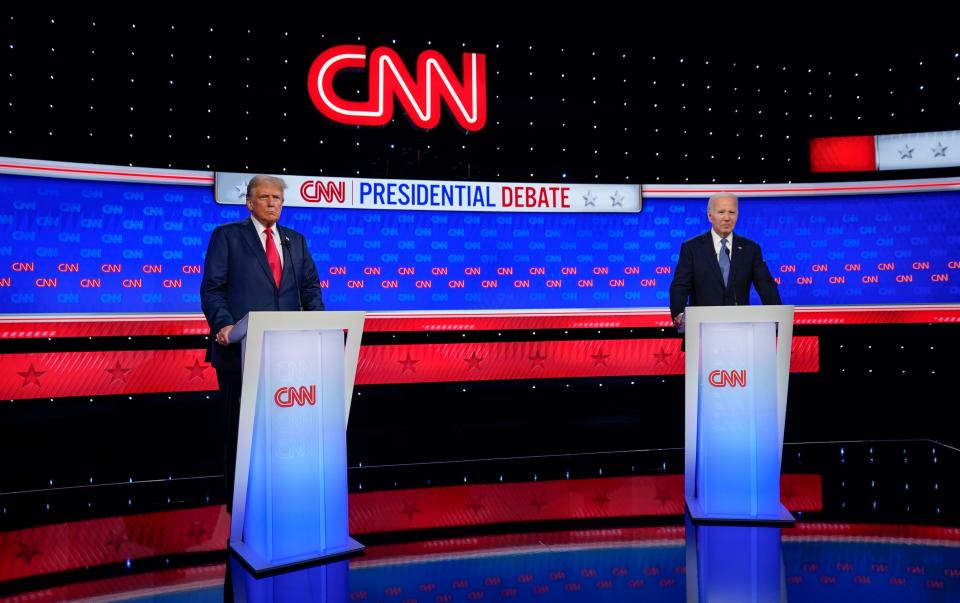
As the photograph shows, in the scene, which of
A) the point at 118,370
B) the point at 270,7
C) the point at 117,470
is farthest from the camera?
the point at 270,7

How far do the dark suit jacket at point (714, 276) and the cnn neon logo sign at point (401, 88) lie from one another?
251 centimetres

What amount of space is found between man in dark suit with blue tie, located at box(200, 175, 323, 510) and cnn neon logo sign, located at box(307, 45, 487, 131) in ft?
8.12

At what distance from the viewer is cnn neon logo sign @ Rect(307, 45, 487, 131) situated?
5445 millimetres

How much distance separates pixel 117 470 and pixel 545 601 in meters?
3.62

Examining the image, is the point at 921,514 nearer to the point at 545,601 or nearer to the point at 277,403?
the point at 545,601

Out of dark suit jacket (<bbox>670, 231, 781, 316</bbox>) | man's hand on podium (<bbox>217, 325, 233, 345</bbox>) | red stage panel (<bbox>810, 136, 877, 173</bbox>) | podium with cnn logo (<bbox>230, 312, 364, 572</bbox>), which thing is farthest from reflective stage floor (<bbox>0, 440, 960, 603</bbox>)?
red stage panel (<bbox>810, 136, 877, 173</bbox>)

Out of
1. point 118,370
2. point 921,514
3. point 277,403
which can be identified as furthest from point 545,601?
point 118,370

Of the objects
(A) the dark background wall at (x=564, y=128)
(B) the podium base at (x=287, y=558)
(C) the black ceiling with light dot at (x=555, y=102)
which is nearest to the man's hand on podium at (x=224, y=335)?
(B) the podium base at (x=287, y=558)

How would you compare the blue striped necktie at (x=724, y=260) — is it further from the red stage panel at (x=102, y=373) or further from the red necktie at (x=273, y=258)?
the red stage panel at (x=102, y=373)

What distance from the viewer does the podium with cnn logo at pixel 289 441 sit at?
2.55 metres

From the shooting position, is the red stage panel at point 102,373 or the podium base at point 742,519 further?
the red stage panel at point 102,373

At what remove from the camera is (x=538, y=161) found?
237 inches

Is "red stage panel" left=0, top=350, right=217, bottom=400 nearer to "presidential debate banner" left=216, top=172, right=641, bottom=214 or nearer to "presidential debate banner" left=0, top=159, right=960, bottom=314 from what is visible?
"presidential debate banner" left=0, top=159, right=960, bottom=314

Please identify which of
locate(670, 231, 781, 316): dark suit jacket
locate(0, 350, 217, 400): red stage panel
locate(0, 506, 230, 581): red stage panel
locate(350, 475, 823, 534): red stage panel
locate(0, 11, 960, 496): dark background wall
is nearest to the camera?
locate(0, 506, 230, 581): red stage panel
